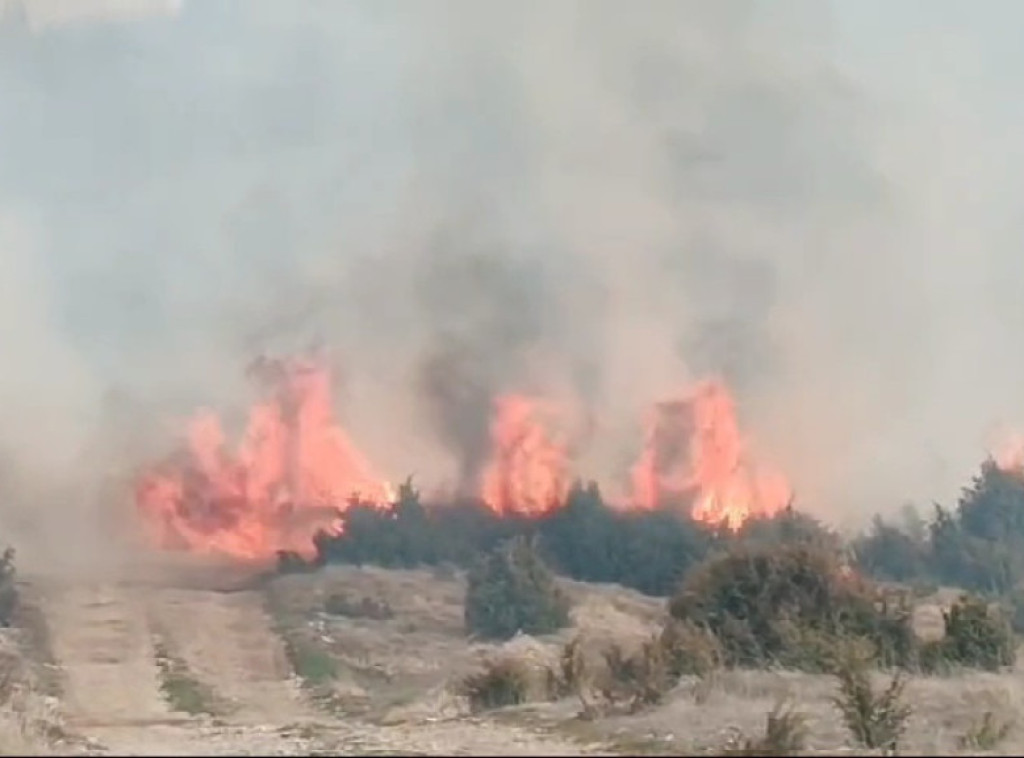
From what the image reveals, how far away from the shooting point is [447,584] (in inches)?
1795

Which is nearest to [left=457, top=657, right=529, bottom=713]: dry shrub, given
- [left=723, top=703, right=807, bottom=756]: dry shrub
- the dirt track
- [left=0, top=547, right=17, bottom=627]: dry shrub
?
the dirt track

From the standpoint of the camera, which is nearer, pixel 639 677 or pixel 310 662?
pixel 639 677

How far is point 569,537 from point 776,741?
32.2 m

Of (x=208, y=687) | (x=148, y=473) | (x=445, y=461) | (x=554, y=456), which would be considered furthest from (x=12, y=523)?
(x=208, y=687)

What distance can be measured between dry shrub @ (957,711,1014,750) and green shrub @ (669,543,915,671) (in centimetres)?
522

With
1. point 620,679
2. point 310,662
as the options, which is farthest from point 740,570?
Answer: point 310,662

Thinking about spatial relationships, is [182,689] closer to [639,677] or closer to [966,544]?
[639,677]

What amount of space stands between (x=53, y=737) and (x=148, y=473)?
33.9m

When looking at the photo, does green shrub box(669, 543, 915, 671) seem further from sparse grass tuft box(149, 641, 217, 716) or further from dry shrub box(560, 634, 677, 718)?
sparse grass tuft box(149, 641, 217, 716)

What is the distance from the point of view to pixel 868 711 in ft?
64.7

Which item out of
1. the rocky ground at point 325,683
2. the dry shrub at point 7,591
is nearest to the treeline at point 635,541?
the rocky ground at point 325,683

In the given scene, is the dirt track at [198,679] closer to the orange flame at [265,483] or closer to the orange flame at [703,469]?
the orange flame at [265,483]

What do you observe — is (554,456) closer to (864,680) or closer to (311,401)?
(311,401)

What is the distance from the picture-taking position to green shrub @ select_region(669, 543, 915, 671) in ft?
91.9
